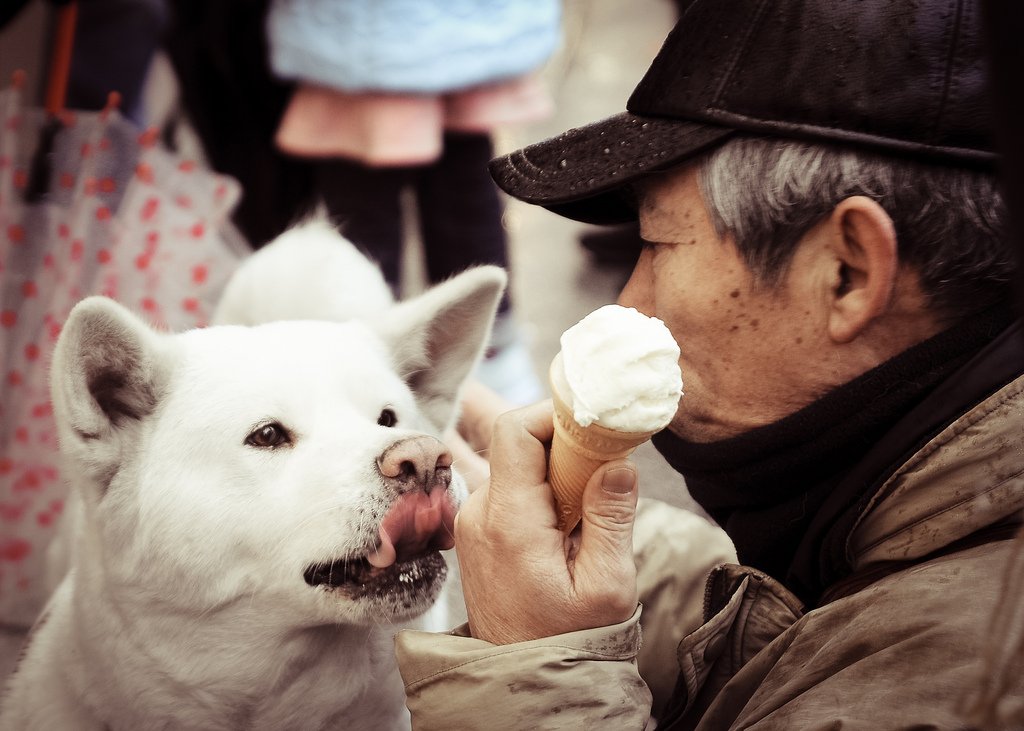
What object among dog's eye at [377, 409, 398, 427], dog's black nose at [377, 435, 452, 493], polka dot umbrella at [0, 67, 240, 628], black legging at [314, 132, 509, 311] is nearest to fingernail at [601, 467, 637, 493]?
dog's black nose at [377, 435, 452, 493]

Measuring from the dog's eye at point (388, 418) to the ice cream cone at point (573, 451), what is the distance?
1.27 feet

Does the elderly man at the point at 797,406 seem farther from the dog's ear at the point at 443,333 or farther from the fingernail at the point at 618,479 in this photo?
the dog's ear at the point at 443,333

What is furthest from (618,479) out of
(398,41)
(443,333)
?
(398,41)

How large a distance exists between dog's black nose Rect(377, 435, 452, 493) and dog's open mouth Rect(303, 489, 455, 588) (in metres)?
0.02

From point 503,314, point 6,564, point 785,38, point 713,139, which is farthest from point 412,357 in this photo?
point 503,314

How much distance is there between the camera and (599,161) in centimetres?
136

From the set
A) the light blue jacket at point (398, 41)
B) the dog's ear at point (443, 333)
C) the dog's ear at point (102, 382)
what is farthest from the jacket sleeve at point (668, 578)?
the light blue jacket at point (398, 41)

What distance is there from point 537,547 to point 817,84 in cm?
69

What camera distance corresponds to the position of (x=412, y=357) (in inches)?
63.9

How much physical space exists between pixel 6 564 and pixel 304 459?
1136 mm

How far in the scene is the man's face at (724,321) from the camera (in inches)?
50.5

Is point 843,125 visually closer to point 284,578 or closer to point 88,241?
point 284,578

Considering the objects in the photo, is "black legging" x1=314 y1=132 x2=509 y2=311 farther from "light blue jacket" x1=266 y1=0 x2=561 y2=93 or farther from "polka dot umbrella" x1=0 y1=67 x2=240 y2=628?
"polka dot umbrella" x1=0 y1=67 x2=240 y2=628

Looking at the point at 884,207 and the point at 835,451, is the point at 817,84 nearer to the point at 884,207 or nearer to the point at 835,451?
the point at 884,207
